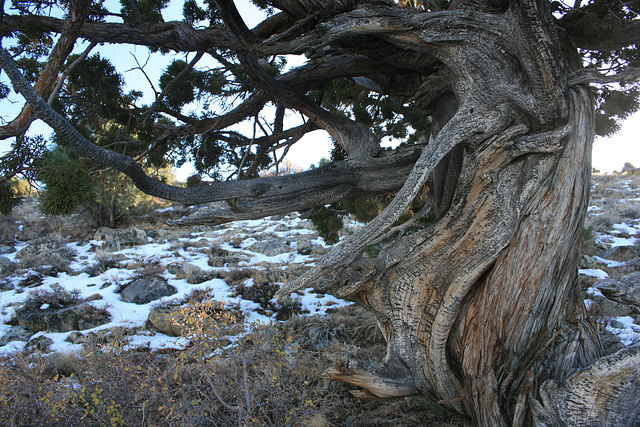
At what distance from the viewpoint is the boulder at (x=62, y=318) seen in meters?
5.52

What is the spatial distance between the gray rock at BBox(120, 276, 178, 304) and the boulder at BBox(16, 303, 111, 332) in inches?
25.5

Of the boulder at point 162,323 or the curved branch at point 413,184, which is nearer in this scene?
the curved branch at point 413,184

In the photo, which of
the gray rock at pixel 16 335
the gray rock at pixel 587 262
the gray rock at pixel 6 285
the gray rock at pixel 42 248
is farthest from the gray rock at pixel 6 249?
the gray rock at pixel 587 262

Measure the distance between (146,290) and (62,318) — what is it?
4.29ft

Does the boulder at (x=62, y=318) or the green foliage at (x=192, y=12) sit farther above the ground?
the green foliage at (x=192, y=12)

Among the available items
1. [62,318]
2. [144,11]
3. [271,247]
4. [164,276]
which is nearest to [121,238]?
[164,276]

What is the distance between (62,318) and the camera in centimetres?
565

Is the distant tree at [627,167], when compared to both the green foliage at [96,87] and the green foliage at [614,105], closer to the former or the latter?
the green foliage at [614,105]

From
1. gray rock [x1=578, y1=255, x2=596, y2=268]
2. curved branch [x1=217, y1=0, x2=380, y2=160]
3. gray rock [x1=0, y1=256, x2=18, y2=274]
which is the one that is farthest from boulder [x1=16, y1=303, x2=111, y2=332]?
gray rock [x1=578, y1=255, x2=596, y2=268]

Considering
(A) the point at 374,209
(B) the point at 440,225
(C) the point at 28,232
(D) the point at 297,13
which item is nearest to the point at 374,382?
(B) the point at 440,225

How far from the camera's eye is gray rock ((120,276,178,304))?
21.3ft

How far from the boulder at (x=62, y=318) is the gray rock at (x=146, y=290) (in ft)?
2.13

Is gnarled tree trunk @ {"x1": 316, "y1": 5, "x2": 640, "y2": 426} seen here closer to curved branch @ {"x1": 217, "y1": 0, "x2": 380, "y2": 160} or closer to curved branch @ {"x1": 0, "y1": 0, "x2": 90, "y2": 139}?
curved branch @ {"x1": 217, "y1": 0, "x2": 380, "y2": 160}

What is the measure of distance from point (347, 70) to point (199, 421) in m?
3.69
